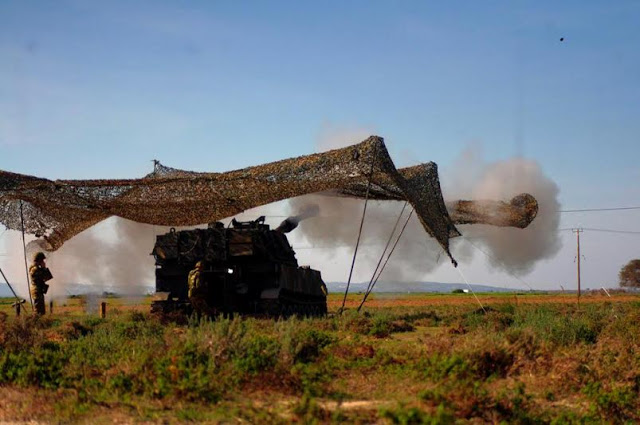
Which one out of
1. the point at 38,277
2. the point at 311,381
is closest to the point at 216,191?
the point at 38,277

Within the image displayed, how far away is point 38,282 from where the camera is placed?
27.1 meters

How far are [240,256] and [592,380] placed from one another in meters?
15.2

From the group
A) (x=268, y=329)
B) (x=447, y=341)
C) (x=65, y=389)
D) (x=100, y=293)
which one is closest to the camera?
(x=65, y=389)

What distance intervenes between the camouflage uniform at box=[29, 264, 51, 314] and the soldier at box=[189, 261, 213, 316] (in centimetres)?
620

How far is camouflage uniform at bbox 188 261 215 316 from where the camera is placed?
23500 mm

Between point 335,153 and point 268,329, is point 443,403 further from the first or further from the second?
point 335,153

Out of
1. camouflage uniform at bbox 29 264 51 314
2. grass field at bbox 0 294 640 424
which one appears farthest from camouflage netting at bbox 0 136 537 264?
grass field at bbox 0 294 640 424

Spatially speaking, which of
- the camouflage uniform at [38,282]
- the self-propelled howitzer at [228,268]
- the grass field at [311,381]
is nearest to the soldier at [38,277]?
the camouflage uniform at [38,282]

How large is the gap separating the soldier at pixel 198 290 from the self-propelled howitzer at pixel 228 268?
480 mm

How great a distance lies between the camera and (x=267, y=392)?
33.5 feet

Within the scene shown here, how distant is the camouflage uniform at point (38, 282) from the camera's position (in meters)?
27.0

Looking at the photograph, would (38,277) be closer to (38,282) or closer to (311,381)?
(38,282)

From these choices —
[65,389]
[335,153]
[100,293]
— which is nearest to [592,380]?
[65,389]

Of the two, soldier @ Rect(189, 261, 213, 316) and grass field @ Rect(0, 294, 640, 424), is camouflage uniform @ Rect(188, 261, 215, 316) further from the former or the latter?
grass field @ Rect(0, 294, 640, 424)
